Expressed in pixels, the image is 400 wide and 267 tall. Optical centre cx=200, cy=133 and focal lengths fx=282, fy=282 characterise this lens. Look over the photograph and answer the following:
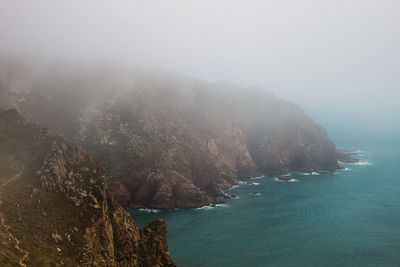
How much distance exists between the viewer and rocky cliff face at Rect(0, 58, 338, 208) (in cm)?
12431

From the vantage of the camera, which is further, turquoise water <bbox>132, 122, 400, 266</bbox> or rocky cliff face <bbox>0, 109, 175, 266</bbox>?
turquoise water <bbox>132, 122, 400, 266</bbox>

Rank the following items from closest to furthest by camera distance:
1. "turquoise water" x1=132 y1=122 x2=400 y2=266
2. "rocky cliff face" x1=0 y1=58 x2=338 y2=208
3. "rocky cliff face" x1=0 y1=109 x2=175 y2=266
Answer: "rocky cliff face" x1=0 y1=109 x2=175 y2=266, "turquoise water" x1=132 y1=122 x2=400 y2=266, "rocky cliff face" x1=0 y1=58 x2=338 y2=208

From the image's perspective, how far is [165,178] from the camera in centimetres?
12512

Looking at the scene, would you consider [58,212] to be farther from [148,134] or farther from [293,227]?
[148,134]

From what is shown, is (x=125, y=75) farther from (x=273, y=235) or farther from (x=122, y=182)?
(x=273, y=235)

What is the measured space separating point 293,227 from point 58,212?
8241 centimetres

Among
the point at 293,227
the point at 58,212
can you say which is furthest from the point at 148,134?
the point at 58,212

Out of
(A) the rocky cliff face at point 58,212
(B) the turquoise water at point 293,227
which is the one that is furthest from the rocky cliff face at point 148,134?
(A) the rocky cliff face at point 58,212

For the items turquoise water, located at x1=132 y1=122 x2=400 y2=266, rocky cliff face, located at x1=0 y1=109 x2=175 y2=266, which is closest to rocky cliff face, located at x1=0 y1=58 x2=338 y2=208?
turquoise water, located at x1=132 y1=122 x2=400 y2=266

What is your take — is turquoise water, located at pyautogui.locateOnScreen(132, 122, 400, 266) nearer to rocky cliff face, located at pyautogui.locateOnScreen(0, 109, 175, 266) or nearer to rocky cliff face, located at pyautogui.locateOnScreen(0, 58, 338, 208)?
rocky cliff face, located at pyautogui.locateOnScreen(0, 58, 338, 208)

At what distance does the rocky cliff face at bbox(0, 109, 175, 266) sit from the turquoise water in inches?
1119

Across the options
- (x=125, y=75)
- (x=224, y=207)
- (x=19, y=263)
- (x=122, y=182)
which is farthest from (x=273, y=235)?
(x=125, y=75)

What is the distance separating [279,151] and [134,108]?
330 ft

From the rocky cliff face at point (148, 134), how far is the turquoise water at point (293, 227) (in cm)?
1376
